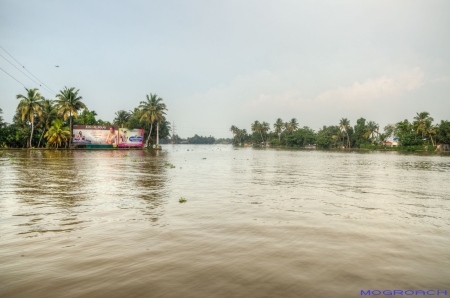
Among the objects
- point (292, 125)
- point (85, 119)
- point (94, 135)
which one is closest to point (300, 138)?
point (292, 125)

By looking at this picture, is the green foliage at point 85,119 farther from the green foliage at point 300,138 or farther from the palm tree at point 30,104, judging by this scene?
the green foliage at point 300,138

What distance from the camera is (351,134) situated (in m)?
125

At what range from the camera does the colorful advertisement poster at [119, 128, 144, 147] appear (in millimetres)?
63809

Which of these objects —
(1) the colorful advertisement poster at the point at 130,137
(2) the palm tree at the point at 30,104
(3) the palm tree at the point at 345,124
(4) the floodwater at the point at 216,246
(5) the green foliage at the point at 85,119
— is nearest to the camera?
(4) the floodwater at the point at 216,246

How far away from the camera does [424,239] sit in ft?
19.9

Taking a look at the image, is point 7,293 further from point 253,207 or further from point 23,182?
point 23,182

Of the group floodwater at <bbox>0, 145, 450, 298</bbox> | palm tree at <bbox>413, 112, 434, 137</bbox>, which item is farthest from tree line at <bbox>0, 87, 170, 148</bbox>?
palm tree at <bbox>413, 112, 434, 137</bbox>

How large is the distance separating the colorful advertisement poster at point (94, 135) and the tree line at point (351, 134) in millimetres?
86048

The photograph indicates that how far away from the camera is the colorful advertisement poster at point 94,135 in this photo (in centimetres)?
5903

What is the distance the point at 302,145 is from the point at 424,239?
139m

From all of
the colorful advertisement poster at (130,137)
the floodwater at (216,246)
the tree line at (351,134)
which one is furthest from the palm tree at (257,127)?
the floodwater at (216,246)

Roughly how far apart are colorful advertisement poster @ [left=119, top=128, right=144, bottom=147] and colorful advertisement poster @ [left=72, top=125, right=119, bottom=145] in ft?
4.43

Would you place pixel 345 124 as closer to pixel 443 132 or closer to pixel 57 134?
pixel 443 132

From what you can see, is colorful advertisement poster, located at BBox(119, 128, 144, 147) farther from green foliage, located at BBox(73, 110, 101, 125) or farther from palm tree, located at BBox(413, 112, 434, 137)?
palm tree, located at BBox(413, 112, 434, 137)
